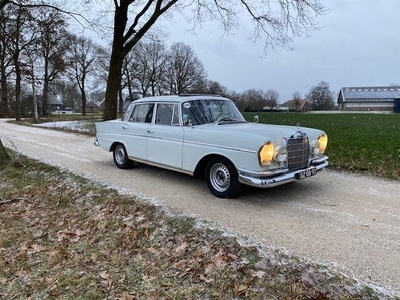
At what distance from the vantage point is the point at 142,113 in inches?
272

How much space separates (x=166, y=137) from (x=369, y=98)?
299ft

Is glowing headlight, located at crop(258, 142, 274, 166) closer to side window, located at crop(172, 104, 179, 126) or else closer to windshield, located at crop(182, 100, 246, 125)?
windshield, located at crop(182, 100, 246, 125)

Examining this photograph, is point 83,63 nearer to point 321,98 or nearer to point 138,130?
point 138,130

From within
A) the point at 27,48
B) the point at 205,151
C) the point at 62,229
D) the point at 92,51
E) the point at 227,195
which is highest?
the point at 92,51

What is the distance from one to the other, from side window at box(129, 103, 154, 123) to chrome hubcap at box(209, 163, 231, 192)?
2190 mm

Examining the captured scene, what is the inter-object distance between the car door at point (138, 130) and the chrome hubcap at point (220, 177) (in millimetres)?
1979

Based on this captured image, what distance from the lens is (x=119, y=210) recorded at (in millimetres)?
4793

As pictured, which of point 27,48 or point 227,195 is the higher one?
point 27,48

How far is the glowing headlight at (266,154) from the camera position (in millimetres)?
4484

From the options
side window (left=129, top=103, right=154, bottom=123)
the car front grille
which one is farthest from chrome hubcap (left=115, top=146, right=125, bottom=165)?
the car front grille

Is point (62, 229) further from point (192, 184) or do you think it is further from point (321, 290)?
point (321, 290)

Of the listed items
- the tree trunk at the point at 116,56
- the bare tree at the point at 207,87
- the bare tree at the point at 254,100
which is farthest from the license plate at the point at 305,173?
the bare tree at the point at 254,100

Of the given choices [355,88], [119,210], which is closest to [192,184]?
[119,210]

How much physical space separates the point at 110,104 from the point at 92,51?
33542mm
